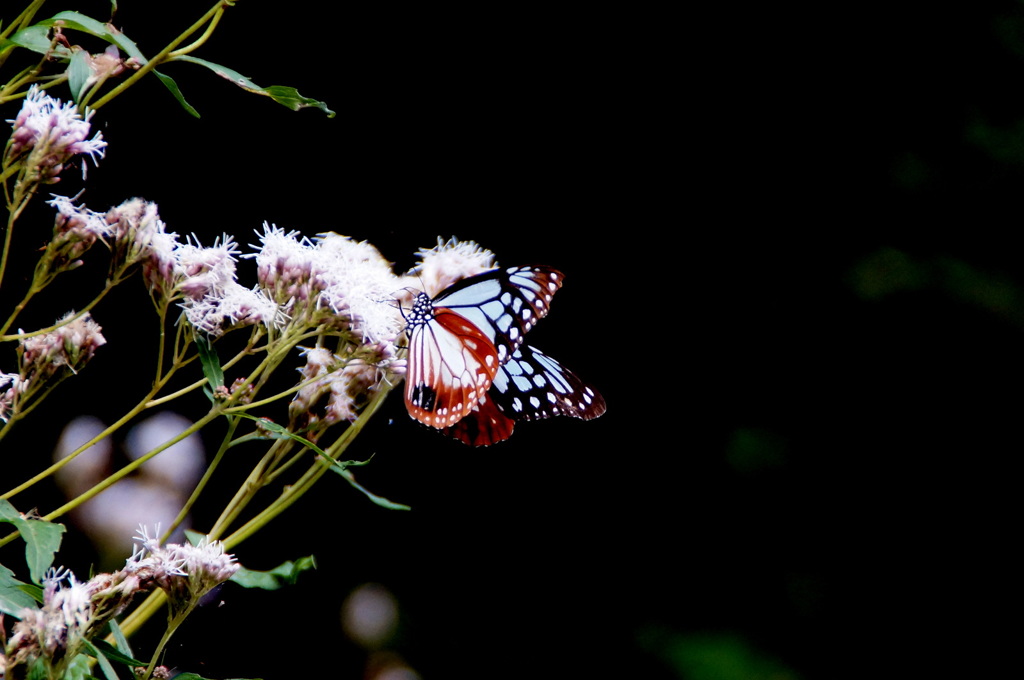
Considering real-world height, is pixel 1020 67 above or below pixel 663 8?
above

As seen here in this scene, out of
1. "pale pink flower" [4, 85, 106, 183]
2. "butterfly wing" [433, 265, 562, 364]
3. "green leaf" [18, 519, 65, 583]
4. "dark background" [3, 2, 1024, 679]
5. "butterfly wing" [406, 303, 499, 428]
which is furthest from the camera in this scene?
"dark background" [3, 2, 1024, 679]

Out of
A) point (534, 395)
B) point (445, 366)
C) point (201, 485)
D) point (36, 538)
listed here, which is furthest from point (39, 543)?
point (534, 395)

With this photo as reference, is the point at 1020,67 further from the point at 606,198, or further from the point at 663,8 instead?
the point at 606,198

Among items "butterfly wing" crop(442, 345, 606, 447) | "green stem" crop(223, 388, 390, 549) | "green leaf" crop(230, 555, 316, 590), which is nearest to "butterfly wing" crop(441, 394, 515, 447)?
"butterfly wing" crop(442, 345, 606, 447)

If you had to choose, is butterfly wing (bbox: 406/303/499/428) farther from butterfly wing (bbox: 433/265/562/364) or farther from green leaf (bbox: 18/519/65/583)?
green leaf (bbox: 18/519/65/583)

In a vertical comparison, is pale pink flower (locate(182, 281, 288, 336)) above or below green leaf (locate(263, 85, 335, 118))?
below

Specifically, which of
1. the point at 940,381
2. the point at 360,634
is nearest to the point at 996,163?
the point at 940,381
